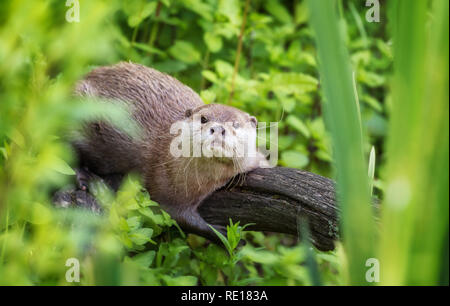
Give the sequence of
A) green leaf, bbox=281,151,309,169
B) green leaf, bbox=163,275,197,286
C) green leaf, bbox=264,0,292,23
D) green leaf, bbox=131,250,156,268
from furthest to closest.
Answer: green leaf, bbox=264,0,292,23 < green leaf, bbox=281,151,309,169 < green leaf, bbox=131,250,156,268 < green leaf, bbox=163,275,197,286

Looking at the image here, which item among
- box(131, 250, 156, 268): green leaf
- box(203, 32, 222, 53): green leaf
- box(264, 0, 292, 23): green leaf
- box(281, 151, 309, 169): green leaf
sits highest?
box(264, 0, 292, 23): green leaf

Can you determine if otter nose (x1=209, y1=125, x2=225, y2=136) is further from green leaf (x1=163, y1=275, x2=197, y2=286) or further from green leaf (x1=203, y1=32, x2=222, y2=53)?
green leaf (x1=203, y1=32, x2=222, y2=53)

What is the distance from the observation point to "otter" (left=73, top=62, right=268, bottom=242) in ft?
8.61

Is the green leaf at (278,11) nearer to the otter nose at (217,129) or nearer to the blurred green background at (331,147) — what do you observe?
the otter nose at (217,129)

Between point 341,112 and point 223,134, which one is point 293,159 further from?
point 341,112

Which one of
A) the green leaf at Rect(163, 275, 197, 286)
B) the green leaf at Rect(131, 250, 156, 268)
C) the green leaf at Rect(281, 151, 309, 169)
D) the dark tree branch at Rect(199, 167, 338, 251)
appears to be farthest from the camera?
the green leaf at Rect(281, 151, 309, 169)

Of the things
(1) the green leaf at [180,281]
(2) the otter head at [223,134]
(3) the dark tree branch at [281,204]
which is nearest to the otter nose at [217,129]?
(2) the otter head at [223,134]

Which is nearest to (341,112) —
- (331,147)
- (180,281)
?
(331,147)

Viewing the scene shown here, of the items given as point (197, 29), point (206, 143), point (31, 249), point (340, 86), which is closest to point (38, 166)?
point (31, 249)

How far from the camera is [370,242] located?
1.19 meters

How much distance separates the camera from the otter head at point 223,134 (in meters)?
2.40

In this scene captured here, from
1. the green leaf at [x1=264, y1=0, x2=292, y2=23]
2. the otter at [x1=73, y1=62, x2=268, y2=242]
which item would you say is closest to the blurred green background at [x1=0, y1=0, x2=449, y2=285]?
the otter at [x1=73, y1=62, x2=268, y2=242]
